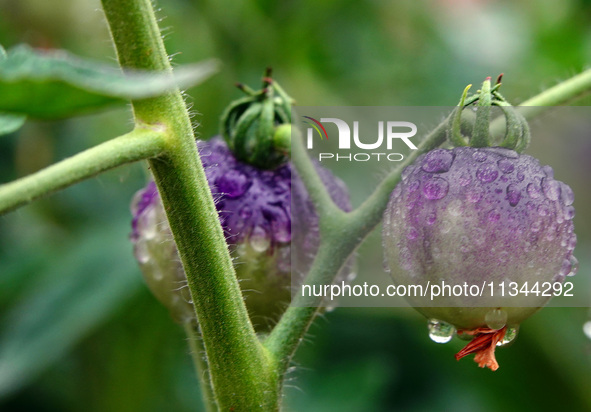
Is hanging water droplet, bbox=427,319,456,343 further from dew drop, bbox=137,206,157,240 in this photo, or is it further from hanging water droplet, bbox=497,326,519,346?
dew drop, bbox=137,206,157,240

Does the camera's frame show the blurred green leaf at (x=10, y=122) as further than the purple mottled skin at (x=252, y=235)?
No

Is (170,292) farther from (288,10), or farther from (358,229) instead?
(288,10)

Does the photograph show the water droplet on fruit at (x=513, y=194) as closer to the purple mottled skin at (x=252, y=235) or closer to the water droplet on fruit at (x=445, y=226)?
the water droplet on fruit at (x=445, y=226)

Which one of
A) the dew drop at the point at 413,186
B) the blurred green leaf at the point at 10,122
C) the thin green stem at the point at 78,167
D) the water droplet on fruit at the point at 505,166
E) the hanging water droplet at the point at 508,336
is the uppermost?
the blurred green leaf at the point at 10,122

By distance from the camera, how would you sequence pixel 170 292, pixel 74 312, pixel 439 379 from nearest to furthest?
1. pixel 170 292
2. pixel 74 312
3. pixel 439 379

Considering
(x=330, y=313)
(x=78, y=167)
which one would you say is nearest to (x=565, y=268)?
(x=78, y=167)

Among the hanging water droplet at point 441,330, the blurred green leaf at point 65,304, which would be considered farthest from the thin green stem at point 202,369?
the blurred green leaf at point 65,304

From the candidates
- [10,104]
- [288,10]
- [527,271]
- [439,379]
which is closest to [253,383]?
[527,271]
